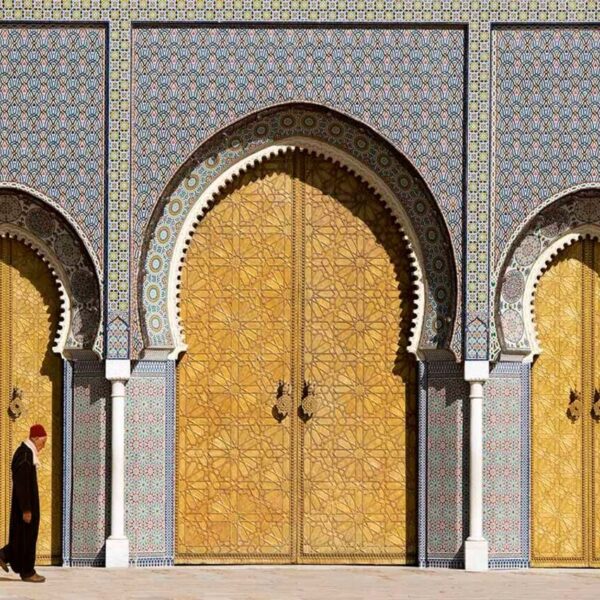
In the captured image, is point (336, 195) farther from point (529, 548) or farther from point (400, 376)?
point (529, 548)

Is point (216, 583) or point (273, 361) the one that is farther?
point (273, 361)

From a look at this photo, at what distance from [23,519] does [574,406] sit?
3099 mm

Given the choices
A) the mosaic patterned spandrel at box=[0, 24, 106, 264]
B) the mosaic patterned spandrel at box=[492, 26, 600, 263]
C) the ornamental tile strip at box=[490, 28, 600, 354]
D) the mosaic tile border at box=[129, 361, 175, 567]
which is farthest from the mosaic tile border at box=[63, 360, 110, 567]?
the mosaic patterned spandrel at box=[492, 26, 600, 263]

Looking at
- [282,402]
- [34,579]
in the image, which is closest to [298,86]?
[282,402]

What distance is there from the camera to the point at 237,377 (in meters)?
10.1

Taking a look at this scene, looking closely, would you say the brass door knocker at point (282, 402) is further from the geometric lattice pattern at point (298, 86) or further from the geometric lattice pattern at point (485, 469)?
the geometric lattice pattern at point (298, 86)

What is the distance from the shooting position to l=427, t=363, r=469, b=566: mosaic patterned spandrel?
1001 cm

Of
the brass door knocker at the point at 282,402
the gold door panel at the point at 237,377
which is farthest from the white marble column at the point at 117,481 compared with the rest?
the brass door knocker at the point at 282,402

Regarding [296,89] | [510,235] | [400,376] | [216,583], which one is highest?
[296,89]

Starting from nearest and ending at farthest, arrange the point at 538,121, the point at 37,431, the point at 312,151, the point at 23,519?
the point at 23,519 → the point at 37,431 → the point at 538,121 → the point at 312,151

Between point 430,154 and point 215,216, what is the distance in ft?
4.09

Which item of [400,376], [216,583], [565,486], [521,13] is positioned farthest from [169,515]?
[521,13]

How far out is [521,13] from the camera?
9.98 m

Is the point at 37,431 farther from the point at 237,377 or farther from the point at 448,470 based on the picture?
the point at 448,470
